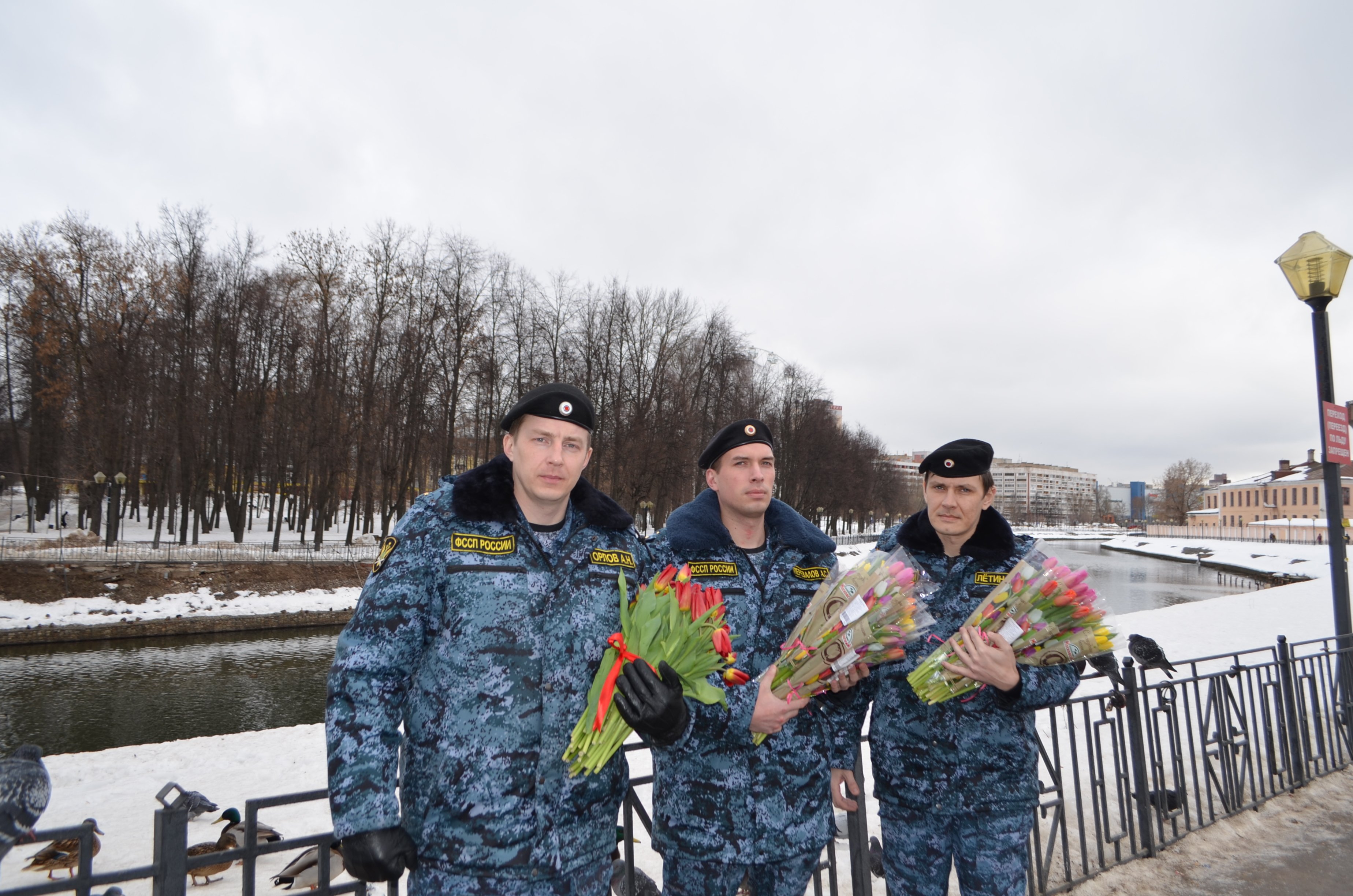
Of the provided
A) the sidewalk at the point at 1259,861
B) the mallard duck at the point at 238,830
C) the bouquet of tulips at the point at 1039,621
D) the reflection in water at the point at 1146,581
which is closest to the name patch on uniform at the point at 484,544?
the bouquet of tulips at the point at 1039,621

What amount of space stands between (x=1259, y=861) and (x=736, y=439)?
454 cm

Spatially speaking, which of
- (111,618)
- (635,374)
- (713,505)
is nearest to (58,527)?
(111,618)

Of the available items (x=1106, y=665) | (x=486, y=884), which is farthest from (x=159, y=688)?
(x=1106, y=665)

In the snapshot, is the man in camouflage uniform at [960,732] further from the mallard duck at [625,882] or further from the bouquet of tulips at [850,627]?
the mallard duck at [625,882]

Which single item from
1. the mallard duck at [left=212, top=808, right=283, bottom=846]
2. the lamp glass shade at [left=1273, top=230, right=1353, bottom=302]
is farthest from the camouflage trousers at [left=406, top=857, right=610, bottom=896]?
the lamp glass shade at [left=1273, top=230, right=1353, bottom=302]

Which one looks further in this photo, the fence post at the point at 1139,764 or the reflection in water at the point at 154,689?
the reflection in water at the point at 154,689

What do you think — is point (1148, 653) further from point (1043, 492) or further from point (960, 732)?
point (1043, 492)

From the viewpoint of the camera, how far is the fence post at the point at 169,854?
2258mm

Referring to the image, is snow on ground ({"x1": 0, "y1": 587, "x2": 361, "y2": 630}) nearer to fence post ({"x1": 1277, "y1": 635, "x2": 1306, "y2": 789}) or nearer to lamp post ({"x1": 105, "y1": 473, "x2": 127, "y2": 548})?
lamp post ({"x1": 105, "y1": 473, "x2": 127, "y2": 548})

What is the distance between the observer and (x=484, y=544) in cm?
226

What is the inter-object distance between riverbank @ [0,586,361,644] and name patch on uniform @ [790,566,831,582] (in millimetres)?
22557

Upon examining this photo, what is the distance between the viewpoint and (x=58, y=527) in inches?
1185

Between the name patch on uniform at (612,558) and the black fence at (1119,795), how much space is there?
110 cm

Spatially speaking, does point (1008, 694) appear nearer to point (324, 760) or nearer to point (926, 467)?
point (926, 467)
